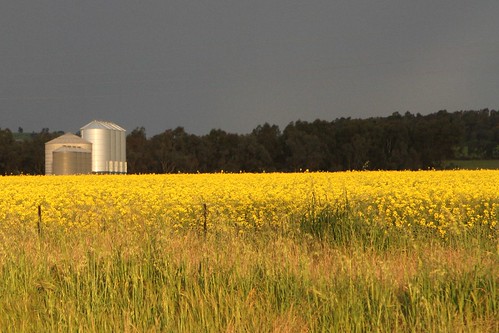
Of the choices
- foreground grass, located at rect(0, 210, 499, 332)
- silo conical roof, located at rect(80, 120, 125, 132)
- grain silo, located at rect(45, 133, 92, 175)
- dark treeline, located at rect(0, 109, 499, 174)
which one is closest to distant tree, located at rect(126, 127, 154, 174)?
dark treeline, located at rect(0, 109, 499, 174)

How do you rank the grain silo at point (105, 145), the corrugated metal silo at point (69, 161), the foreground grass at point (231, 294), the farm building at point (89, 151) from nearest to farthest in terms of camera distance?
the foreground grass at point (231, 294), the corrugated metal silo at point (69, 161), the farm building at point (89, 151), the grain silo at point (105, 145)

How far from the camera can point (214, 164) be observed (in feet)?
227

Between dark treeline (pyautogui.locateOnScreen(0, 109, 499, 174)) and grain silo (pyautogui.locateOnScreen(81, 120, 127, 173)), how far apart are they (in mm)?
15894

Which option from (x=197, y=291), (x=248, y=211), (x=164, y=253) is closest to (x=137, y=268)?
(x=164, y=253)

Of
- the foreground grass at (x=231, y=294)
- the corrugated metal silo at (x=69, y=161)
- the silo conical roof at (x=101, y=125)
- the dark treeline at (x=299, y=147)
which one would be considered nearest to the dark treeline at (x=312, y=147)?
the dark treeline at (x=299, y=147)

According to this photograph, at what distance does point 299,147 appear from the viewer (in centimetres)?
6994

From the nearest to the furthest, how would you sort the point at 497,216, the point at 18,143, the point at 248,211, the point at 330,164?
the point at 497,216
the point at 248,211
the point at 18,143
the point at 330,164

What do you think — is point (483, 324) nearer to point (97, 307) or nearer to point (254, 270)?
point (254, 270)

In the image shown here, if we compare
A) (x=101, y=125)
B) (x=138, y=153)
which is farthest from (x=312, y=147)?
(x=101, y=125)

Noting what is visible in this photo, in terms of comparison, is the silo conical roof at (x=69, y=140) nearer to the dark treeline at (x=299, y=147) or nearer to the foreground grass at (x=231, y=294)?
the dark treeline at (x=299, y=147)

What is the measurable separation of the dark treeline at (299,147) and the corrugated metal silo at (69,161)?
65.8 ft

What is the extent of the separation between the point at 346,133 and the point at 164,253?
68.6 metres

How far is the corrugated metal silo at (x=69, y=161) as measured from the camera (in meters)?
42.4

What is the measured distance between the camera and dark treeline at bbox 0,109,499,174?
66.4 metres
